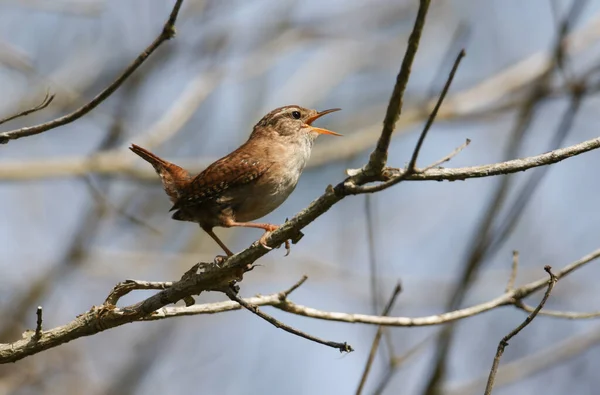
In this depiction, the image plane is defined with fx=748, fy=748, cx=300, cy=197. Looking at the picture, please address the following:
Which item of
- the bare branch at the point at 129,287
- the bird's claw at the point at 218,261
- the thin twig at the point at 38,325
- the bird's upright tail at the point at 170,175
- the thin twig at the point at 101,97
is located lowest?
the thin twig at the point at 38,325

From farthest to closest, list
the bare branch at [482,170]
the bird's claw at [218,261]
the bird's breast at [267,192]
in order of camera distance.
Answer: the bird's breast at [267,192], the bird's claw at [218,261], the bare branch at [482,170]

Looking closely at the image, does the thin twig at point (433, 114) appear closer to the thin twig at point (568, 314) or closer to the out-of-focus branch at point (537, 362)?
the thin twig at point (568, 314)

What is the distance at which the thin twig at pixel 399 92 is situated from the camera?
2.11m

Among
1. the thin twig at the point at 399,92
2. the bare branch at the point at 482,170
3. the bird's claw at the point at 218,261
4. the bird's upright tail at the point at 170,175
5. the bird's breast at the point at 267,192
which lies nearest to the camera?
the thin twig at the point at 399,92

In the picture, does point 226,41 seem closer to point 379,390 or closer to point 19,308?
point 19,308

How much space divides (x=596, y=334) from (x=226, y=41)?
589 centimetres

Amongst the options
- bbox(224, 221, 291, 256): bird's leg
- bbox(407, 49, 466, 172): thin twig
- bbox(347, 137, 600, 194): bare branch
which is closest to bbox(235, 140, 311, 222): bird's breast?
bbox(224, 221, 291, 256): bird's leg

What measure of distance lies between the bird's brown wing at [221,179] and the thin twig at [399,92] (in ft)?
6.42

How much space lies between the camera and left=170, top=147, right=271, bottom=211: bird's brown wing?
4.42 meters

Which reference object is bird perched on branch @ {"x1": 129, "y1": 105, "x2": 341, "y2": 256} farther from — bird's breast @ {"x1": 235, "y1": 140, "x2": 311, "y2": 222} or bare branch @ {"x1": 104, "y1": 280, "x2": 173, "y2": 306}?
bare branch @ {"x1": 104, "y1": 280, "x2": 173, "y2": 306}

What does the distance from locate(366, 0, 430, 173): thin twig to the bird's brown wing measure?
77.0 inches

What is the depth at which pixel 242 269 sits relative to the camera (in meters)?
3.18

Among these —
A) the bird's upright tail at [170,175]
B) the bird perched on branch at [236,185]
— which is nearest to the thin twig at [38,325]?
the bird perched on branch at [236,185]

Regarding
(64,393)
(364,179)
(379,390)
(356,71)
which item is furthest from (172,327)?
(364,179)
